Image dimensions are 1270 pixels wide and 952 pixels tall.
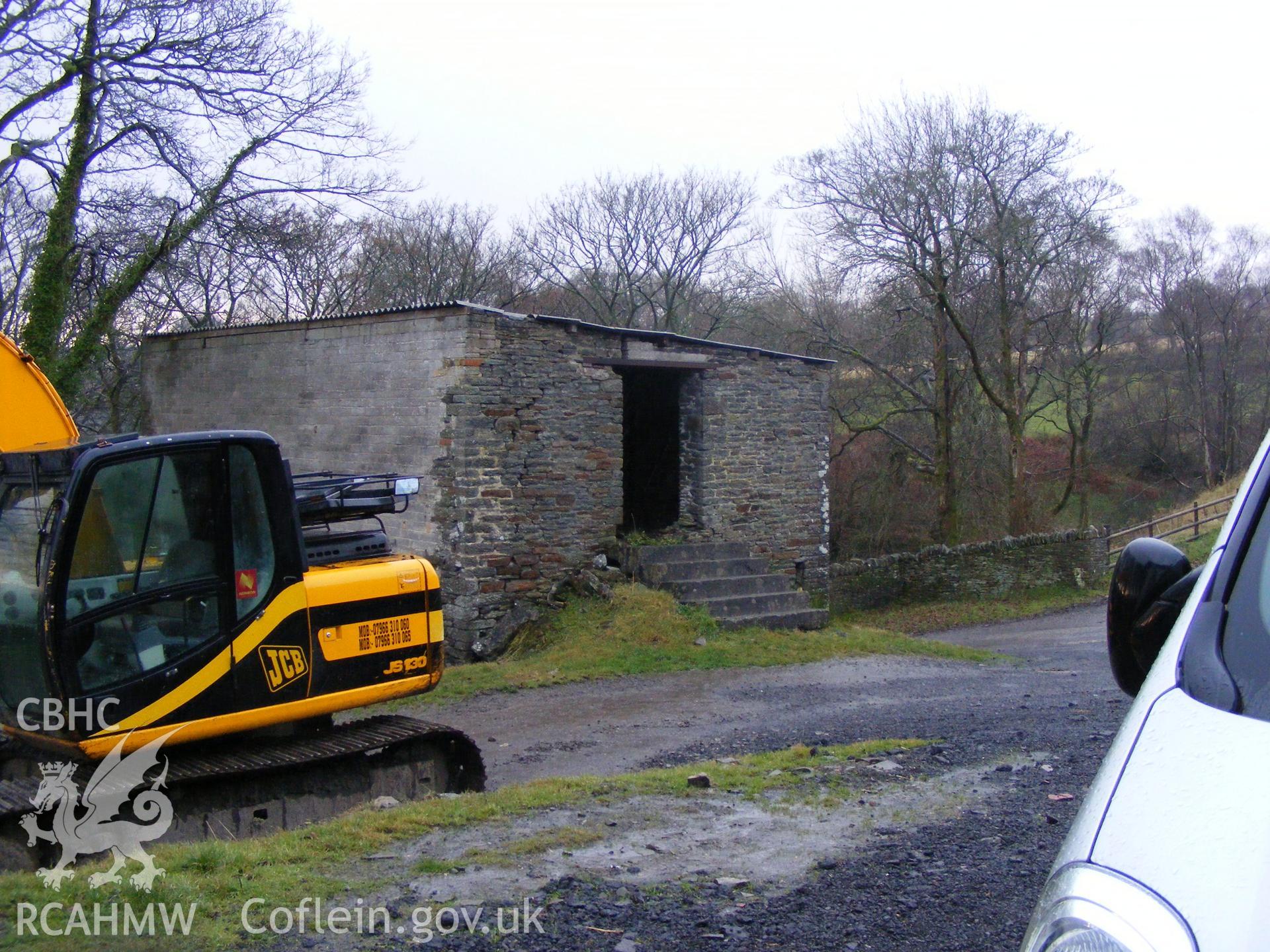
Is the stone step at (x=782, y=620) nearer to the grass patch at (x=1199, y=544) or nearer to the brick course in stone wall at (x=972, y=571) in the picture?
the brick course in stone wall at (x=972, y=571)

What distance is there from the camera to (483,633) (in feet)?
44.8

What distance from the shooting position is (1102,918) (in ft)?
5.19

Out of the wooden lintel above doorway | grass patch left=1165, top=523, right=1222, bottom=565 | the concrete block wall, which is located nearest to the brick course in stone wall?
grass patch left=1165, top=523, right=1222, bottom=565

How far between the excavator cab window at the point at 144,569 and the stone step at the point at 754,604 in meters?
8.81

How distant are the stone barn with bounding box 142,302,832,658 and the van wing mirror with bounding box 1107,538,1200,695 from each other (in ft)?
37.4

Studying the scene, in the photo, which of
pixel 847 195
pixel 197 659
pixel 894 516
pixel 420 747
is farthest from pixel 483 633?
pixel 894 516

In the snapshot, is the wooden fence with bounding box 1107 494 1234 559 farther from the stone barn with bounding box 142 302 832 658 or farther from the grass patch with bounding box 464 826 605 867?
the grass patch with bounding box 464 826 605 867

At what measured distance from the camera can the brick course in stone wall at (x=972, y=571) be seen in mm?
20000

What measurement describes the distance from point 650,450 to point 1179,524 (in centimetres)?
1828

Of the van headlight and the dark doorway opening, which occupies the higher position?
the dark doorway opening

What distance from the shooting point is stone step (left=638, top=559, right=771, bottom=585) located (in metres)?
14.2

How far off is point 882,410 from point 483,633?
1758 centimetres

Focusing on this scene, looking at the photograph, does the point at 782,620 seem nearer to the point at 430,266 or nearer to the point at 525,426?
the point at 525,426

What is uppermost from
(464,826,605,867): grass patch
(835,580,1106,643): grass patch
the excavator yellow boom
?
the excavator yellow boom
